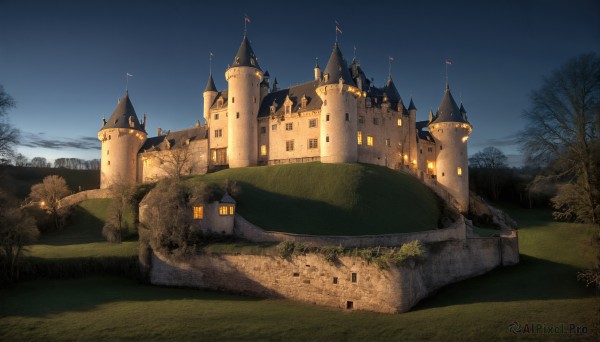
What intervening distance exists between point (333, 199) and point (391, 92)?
26639 millimetres

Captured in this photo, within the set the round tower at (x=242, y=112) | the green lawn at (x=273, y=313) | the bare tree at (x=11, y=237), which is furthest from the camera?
the round tower at (x=242, y=112)

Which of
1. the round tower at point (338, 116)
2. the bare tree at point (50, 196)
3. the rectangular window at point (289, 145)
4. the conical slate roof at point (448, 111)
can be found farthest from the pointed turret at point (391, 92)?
the bare tree at point (50, 196)

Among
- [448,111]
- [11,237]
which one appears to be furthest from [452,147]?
[11,237]

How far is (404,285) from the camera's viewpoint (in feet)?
87.8

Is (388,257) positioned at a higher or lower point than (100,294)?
higher

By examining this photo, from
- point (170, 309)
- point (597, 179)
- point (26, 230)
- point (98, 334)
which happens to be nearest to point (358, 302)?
point (170, 309)

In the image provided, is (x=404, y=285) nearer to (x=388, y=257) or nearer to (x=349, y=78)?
(x=388, y=257)

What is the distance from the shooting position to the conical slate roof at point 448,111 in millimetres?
60438

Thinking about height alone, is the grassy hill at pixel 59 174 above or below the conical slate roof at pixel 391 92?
below

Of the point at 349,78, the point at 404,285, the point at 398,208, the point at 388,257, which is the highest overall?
the point at 349,78

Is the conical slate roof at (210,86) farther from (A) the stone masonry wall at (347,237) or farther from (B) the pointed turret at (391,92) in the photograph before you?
(A) the stone masonry wall at (347,237)

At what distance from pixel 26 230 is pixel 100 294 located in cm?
859

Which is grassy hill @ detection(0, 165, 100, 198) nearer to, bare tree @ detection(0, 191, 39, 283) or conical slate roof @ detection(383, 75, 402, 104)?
bare tree @ detection(0, 191, 39, 283)

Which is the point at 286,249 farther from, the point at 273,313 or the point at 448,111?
the point at 448,111
